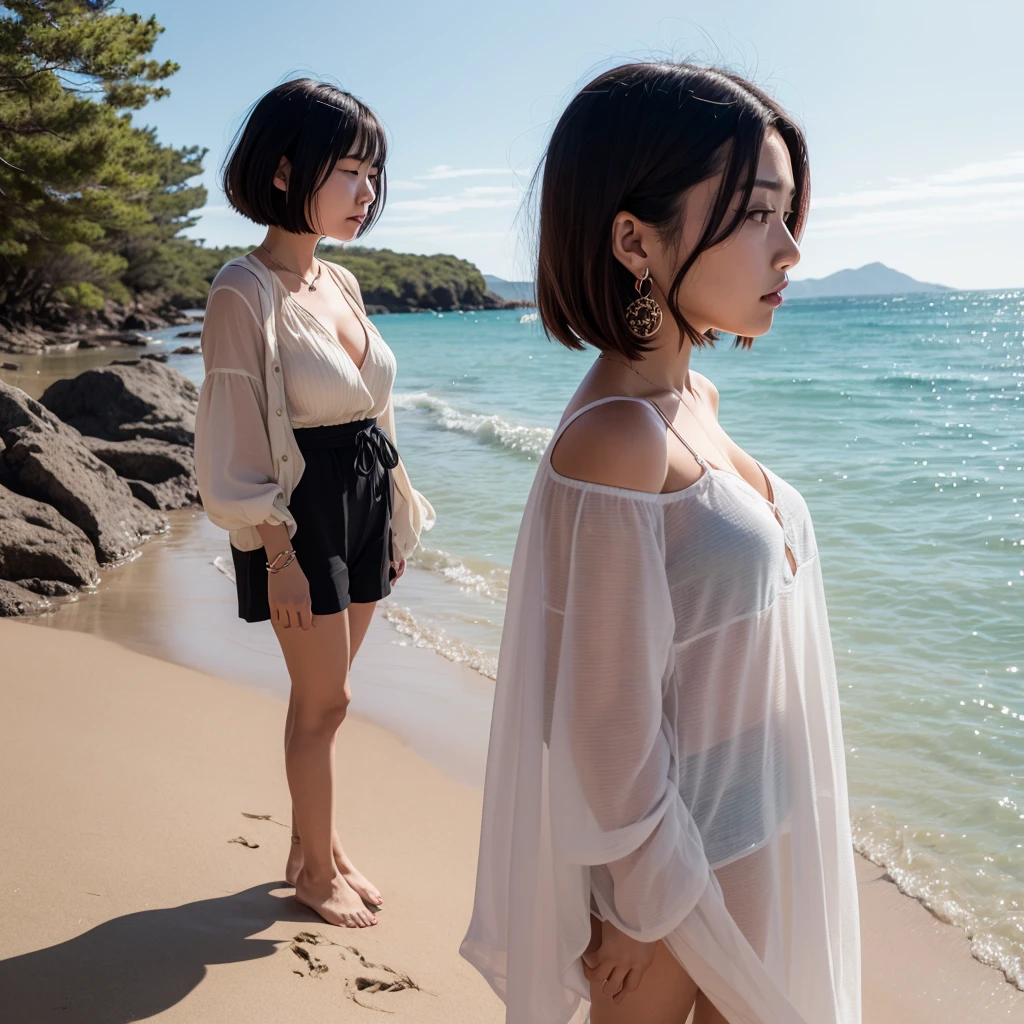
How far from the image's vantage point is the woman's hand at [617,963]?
132 centimetres

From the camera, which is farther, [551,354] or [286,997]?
[551,354]

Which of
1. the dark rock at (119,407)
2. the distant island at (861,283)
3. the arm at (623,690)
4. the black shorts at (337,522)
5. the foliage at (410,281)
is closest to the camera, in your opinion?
the arm at (623,690)

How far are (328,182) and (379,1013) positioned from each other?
6.44 feet

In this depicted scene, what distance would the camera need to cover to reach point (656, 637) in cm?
127

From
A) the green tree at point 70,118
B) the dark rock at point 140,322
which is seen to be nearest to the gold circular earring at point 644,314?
the green tree at point 70,118

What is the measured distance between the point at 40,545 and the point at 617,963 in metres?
5.39

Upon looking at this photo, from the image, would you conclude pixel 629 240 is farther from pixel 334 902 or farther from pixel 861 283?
pixel 861 283

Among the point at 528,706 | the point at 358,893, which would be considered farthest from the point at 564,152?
the point at 358,893

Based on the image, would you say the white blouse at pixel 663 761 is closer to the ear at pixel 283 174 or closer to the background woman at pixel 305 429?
the background woman at pixel 305 429

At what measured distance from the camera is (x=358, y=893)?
9.29 ft

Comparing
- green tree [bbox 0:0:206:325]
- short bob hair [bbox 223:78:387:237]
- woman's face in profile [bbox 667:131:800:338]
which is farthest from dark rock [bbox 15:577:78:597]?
green tree [bbox 0:0:206:325]

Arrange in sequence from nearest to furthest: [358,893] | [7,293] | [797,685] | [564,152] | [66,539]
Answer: [564,152] → [797,685] → [358,893] → [66,539] → [7,293]

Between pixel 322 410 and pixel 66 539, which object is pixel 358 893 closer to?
pixel 322 410

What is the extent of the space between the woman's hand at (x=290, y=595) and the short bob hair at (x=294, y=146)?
877 mm
